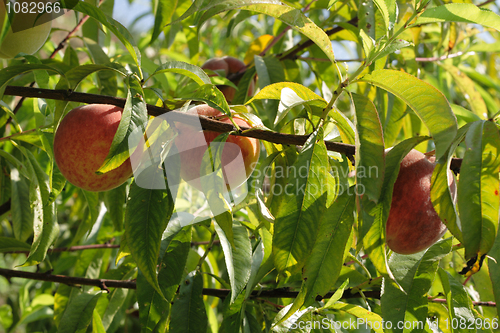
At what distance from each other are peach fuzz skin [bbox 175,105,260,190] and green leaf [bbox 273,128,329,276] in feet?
0.44

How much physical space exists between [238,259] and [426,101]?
416 mm

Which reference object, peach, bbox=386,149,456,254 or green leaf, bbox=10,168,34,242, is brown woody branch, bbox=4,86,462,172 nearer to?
peach, bbox=386,149,456,254

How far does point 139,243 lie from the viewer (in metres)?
0.57

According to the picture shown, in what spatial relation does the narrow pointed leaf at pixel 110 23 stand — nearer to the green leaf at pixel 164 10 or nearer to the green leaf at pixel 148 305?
the green leaf at pixel 164 10

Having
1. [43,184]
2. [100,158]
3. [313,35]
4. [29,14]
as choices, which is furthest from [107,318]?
[313,35]

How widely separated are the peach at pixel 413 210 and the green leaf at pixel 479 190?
0.16 metres

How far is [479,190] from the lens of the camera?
495mm

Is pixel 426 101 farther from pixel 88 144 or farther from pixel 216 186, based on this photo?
pixel 88 144

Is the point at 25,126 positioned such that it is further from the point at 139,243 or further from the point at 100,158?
the point at 139,243

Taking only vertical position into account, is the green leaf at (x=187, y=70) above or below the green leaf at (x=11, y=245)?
above

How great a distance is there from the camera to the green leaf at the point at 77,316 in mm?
857

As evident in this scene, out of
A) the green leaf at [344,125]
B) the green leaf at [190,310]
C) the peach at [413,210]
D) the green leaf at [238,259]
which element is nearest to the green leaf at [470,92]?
the peach at [413,210]

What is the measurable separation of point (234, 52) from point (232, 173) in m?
1.98

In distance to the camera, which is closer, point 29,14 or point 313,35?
point 313,35
